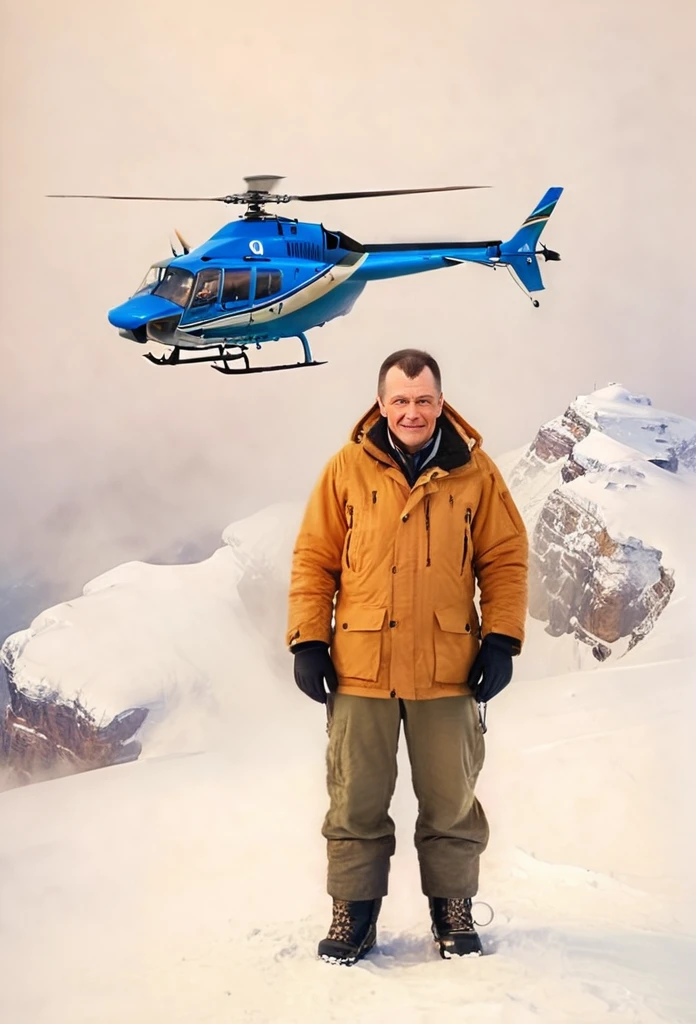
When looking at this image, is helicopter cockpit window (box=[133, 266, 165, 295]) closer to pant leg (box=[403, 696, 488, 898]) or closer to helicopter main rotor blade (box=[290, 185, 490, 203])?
helicopter main rotor blade (box=[290, 185, 490, 203])

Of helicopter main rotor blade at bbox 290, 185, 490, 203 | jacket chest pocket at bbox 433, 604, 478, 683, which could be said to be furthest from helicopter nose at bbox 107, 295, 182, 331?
jacket chest pocket at bbox 433, 604, 478, 683

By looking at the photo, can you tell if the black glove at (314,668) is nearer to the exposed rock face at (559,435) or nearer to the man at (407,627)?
the man at (407,627)

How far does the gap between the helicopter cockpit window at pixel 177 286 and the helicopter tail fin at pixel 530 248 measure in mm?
918

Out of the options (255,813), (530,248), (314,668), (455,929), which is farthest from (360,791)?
(530,248)

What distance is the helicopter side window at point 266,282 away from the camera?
2.73 metres

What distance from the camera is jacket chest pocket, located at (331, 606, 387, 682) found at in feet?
7.30

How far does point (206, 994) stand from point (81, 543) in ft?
4.30

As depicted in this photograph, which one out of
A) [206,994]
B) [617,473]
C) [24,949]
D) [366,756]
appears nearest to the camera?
[366,756]

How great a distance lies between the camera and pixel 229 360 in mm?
2922

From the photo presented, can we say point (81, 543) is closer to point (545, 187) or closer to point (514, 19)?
point (545, 187)

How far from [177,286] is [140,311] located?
13 centimetres

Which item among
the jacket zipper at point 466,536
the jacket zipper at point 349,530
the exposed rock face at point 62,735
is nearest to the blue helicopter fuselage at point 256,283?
the jacket zipper at point 349,530

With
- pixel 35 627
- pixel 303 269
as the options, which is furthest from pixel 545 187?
pixel 35 627

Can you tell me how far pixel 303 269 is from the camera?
9.21 ft
